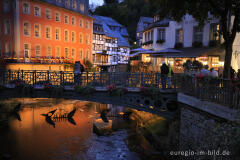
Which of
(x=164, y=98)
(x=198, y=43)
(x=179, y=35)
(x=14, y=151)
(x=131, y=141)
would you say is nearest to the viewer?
(x=164, y=98)

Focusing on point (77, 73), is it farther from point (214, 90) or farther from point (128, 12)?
point (128, 12)

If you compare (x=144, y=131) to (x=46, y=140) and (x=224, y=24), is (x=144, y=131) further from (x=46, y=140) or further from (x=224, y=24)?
(x=224, y=24)

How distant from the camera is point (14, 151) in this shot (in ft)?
48.6

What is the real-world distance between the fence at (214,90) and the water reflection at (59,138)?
21.0 feet

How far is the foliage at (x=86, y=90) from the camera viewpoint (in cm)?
1277

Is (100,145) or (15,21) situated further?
(15,21)

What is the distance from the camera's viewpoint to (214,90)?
9.15 m

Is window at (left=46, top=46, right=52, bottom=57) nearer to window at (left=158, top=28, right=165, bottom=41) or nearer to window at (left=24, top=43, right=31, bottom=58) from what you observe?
window at (left=24, top=43, right=31, bottom=58)

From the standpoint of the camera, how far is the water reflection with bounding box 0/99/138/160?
14461mm

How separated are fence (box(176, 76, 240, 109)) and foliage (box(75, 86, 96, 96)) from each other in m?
5.52

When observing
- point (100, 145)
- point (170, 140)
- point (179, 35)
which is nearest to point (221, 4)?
point (170, 140)

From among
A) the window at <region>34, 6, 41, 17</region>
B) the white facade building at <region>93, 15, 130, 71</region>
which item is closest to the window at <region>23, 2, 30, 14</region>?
the window at <region>34, 6, 41, 17</region>

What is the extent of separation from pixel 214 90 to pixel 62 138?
1303cm

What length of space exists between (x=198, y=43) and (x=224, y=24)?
9.33 meters
